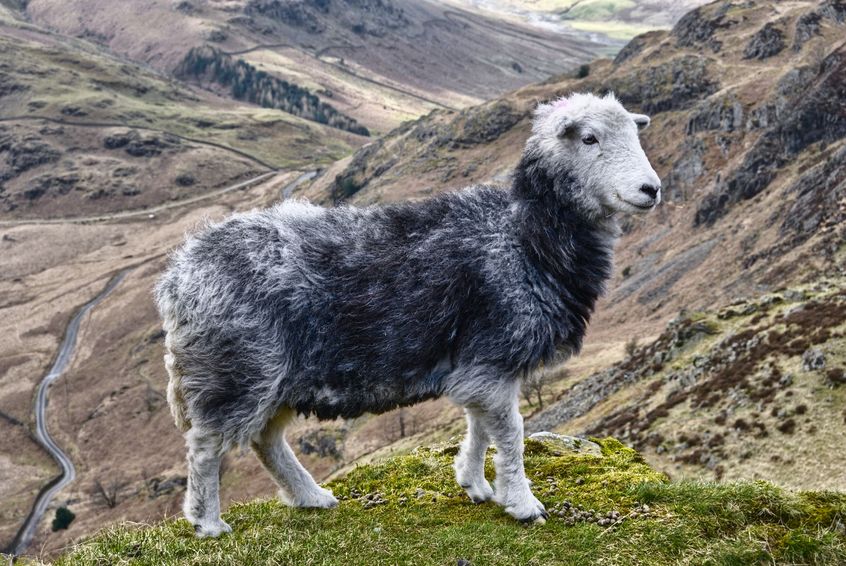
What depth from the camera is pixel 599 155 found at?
30.9 feet

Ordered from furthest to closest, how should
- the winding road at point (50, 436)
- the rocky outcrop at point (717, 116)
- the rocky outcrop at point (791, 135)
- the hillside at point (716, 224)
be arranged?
the rocky outcrop at point (717, 116), the winding road at point (50, 436), the rocky outcrop at point (791, 135), the hillside at point (716, 224)

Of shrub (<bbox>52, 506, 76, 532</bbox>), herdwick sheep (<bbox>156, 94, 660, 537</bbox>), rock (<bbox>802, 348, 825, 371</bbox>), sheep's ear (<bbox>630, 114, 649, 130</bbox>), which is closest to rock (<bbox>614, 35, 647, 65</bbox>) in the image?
rock (<bbox>802, 348, 825, 371</bbox>)

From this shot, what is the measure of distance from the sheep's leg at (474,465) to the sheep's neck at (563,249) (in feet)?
6.37

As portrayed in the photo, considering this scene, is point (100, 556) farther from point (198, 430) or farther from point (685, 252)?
point (685, 252)

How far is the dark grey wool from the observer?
9.09 m

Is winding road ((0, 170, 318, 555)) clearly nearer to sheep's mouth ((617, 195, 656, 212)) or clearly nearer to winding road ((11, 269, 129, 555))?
winding road ((11, 269, 129, 555))

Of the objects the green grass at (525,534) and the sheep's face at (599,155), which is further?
the sheep's face at (599,155)

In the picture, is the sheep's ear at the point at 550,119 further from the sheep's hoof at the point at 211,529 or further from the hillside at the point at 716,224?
the sheep's hoof at the point at 211,529

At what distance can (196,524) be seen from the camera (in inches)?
376

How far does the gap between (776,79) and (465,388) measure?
11272 centimetres

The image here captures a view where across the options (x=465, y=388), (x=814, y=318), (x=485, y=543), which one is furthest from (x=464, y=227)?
(x=814, y=318)

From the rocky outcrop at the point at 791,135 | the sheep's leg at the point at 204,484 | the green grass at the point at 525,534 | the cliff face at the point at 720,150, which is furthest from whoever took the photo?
the rocky outcrop at the point at 791,135

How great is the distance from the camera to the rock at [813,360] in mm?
35125

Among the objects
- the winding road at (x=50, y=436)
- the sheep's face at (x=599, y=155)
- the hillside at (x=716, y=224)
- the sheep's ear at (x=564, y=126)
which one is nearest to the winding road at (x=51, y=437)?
the winding road at (x=50, y=436)
